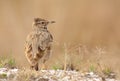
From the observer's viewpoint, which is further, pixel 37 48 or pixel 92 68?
pixel 92 68

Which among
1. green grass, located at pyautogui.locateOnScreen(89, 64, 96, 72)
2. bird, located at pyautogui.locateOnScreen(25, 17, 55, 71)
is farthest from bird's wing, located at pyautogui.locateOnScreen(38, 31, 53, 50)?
green grass, located at pyautogui.locateOnScreen(89, 64, 96, 72)

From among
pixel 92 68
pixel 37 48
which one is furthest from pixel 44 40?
pixel 92 68

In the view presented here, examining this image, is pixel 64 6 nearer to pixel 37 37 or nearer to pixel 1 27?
pixel 1 27

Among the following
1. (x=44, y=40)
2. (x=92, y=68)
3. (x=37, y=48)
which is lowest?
(x=92, y=68)

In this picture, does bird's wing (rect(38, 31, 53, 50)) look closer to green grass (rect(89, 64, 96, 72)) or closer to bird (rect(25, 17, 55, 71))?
bird (rect(25, 17, 55, 71))

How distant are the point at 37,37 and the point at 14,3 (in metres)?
9.50

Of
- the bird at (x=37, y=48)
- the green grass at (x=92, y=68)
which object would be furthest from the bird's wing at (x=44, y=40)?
the green grass at (x=92, y=68)

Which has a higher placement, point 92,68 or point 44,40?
point 44,40

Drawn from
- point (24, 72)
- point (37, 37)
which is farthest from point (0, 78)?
point (37, 37)

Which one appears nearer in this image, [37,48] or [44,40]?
[37,48]

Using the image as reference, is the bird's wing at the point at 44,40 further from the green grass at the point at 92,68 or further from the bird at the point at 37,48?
the green grass at the point at 92,68

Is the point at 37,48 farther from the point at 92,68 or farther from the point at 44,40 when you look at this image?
the point at 92,68

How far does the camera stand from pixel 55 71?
46.2ft

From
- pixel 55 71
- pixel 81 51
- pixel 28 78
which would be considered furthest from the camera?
pixel 81 51
